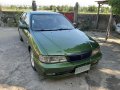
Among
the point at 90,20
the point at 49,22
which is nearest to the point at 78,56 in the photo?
the point at 49,22

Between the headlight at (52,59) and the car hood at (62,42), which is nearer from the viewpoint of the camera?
the headlight at (52,59)

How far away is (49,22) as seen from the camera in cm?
577

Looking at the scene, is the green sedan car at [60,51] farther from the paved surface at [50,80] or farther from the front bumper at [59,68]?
the paved surface at [50,80]

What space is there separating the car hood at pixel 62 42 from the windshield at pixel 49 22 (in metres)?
0.31

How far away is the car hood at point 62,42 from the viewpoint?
13.9 feet

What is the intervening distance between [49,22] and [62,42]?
1.39 metres

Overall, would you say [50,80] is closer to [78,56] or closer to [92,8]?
[78,56]

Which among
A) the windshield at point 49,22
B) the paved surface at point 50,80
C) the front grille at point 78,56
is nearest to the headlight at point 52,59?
the front grille at point 78,56

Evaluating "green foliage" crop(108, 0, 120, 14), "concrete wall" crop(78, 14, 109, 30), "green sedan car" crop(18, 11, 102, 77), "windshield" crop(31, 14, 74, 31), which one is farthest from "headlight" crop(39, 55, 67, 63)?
"concrete wall" crop(78, 14, 109, 30)

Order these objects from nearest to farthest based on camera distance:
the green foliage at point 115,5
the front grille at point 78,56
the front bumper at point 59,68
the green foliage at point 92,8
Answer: the front bumper at point 59,68, the front grille at point 78,56, the green foliage at point 115,5, the green foliage at point 92,8

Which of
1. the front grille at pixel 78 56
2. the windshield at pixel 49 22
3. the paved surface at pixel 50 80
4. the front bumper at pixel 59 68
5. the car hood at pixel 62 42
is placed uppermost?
A: the windshield at pixel 49 22

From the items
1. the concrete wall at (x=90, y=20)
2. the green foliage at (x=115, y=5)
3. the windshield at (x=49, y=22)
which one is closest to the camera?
the windshield at (x=49, y=22)

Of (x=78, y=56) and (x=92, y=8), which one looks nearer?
(x=78, y=56)

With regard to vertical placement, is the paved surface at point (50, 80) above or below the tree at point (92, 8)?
below
